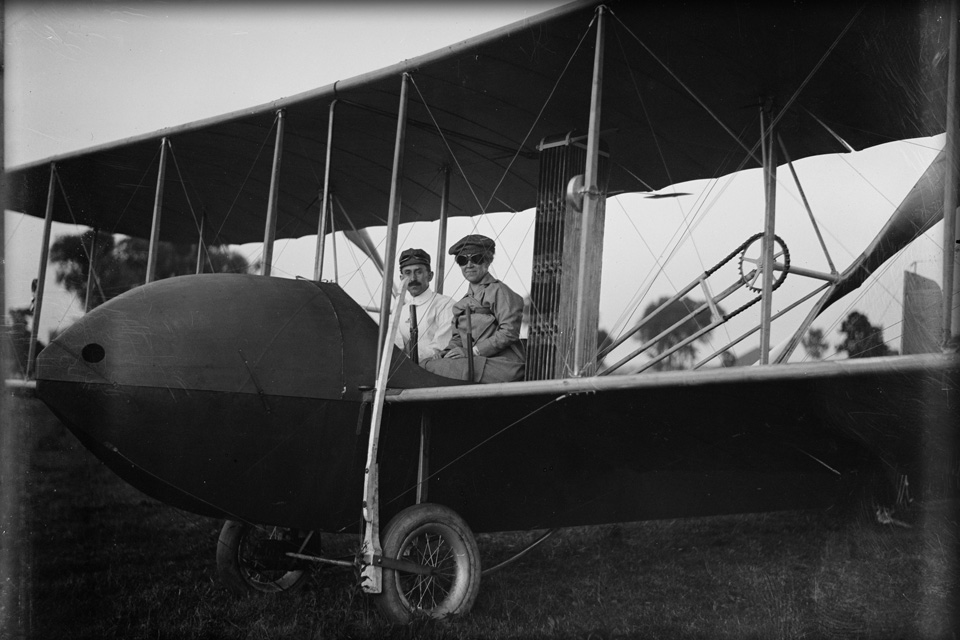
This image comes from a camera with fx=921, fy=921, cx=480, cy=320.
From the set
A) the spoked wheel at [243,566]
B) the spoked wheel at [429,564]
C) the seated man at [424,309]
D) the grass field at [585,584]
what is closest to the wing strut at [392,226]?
the spoked wheel at [429,564]

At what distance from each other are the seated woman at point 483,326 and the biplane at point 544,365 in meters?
0.35

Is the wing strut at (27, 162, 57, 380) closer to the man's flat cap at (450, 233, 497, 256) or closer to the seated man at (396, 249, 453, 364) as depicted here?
the seated man at (396, 249, 453, 364)

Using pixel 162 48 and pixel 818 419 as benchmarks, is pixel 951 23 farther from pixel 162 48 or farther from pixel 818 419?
pixel 162 48

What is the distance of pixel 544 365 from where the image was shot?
18.4 feet

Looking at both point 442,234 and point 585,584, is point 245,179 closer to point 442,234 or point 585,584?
point 442,234

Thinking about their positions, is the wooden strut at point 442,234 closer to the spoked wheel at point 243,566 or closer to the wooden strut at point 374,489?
the wooden strut at point 374,489

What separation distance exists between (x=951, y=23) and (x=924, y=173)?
185cm

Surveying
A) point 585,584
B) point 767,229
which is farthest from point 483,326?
point 585,584

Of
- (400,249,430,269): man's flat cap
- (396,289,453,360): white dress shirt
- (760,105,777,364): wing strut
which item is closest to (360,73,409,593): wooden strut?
(396,289,453,360): white dress shirt

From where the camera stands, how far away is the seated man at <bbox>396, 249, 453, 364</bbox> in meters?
6.86

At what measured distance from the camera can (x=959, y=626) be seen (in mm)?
3318

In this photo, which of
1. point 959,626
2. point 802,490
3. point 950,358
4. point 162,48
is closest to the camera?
point 959,626

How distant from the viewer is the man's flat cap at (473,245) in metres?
6.48

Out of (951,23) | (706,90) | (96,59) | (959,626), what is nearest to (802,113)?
(706,90)
